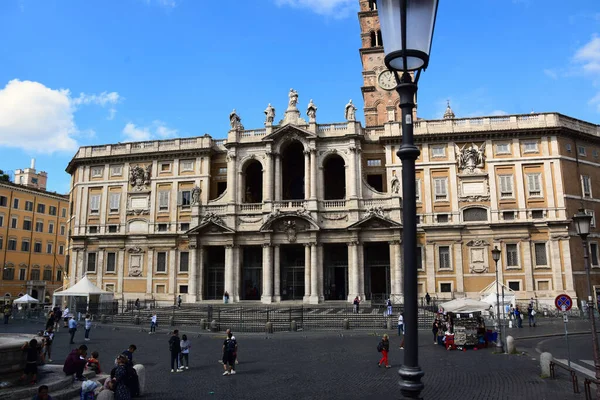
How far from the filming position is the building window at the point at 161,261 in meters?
46.6

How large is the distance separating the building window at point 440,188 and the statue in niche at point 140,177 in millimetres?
28068

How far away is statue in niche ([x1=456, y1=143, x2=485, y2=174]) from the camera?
141 feet

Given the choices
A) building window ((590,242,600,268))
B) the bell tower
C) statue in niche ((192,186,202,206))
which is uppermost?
the bell tower

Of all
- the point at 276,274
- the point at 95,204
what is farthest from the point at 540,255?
the point at 95,204

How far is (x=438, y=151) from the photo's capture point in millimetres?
43719

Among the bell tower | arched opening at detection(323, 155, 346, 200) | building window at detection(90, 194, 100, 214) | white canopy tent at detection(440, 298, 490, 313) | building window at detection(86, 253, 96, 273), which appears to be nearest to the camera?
white canopy tent at detection(440, 298, 490, 313)

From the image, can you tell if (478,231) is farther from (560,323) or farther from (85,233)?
(85,233)

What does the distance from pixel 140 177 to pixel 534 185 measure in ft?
Result: 122

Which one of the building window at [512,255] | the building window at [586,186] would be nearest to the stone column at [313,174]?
the building window at [512,255]

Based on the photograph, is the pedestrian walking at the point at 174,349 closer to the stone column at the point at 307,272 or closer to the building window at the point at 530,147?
the stone column at the point at 307,272

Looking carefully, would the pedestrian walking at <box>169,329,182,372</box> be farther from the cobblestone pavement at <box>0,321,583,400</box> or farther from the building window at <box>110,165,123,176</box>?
the building window at <box>110,165,123,176</box>

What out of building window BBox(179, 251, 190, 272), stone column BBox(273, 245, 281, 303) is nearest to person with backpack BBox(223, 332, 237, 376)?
stone column BBox(273, 245, 281, 303)

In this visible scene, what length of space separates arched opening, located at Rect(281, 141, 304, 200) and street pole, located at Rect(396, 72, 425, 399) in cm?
4267

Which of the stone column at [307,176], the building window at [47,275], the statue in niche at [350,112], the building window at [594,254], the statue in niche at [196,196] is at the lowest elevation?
the building window at [47,275]
